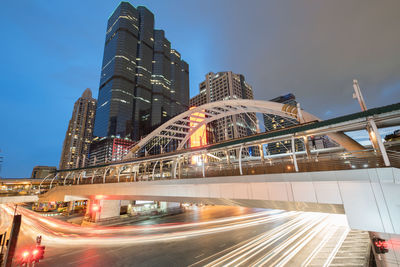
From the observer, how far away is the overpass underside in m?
7.46

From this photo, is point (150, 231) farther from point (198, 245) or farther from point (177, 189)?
point (177, 189)

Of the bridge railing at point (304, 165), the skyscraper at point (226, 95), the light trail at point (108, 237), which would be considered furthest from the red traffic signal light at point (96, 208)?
the skyscraper at point (226, 95)

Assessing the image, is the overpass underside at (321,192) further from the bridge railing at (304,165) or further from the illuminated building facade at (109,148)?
the illuminated building facade at (109,148)

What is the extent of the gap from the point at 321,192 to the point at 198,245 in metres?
16.7

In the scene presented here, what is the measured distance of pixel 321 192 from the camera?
913 centimetres

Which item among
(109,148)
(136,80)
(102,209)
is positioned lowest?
(102,209)

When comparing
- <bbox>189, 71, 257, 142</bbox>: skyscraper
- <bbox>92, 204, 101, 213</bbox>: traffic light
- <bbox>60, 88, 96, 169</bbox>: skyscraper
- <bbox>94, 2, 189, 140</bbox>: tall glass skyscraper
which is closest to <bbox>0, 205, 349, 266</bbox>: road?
<bbox>92, 204, 101, 213</bbox>: traffic light

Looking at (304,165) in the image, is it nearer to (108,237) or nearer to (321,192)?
(321,192)

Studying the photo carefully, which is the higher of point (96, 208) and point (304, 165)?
point (304, 165)

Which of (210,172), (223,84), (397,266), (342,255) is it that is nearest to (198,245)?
(210,172)

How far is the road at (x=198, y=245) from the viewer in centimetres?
1573

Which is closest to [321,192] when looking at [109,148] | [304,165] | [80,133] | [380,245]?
[304,165]

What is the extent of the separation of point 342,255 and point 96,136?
144 meters

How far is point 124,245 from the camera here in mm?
20438
